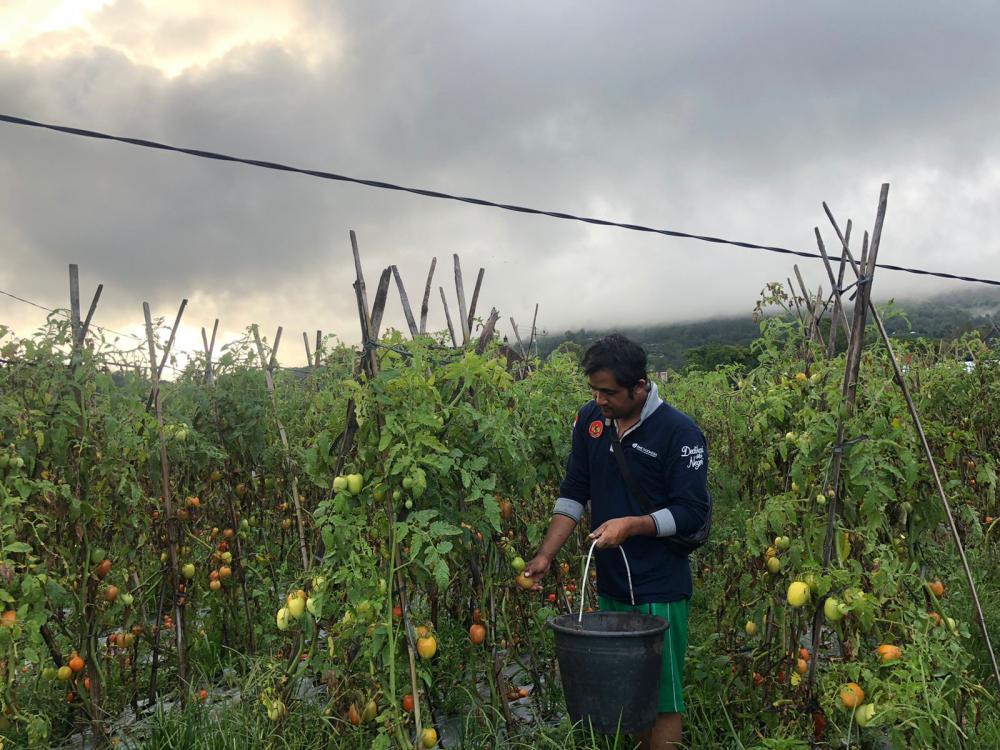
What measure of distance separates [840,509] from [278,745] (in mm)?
2245

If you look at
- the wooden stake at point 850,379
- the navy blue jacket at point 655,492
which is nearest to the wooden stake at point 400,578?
the navy blue jacket at point 655,492

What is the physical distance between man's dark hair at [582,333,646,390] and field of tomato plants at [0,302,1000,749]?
0.41 meters

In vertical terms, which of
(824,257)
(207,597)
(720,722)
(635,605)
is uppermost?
(824,257)

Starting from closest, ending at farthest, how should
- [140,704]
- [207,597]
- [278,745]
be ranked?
[278,745], [140,704], [207,597]

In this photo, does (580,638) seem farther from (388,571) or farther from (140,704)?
(140,704)

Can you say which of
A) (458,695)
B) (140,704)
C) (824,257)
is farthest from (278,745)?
(824,257)

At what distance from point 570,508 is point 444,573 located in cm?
62

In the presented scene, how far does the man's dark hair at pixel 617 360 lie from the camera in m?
2.51

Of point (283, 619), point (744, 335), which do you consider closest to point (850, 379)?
point (283, 619)


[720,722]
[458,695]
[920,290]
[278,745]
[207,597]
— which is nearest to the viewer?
[278,745]

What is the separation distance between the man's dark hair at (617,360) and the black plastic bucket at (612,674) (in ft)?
2.53

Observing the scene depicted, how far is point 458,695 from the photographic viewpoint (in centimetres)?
342

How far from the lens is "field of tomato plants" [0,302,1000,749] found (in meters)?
2.55

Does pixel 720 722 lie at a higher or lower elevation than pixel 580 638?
lower
